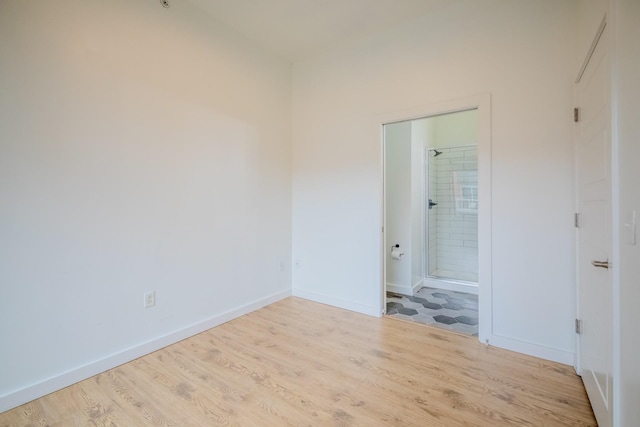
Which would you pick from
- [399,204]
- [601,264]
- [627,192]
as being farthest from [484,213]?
[399,204]

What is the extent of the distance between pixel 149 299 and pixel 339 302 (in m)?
1.91

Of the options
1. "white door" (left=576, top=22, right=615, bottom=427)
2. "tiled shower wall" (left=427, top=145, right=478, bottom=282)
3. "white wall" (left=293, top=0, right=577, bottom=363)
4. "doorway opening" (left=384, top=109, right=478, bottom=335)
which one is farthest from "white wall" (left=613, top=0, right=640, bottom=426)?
"tiled shower wall" (left=427, top=145, right=478, bottom=282)

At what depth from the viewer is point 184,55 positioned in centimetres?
246

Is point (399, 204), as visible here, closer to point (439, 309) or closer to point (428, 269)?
point (428, 269)

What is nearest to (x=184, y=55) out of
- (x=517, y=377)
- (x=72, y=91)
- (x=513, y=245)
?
(x=72, y=91)

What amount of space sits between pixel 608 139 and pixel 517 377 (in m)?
1.57

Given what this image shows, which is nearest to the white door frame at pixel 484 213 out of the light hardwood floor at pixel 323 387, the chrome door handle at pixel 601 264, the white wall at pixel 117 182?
the light hardwood floor at pixel 323 387

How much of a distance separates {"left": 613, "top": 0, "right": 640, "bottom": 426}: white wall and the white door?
141mm

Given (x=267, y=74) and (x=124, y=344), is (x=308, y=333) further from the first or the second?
(x=267, y=74)

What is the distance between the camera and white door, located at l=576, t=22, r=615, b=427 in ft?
4.26

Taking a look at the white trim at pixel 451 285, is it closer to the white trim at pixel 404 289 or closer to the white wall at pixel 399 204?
the white trim at pixel 404 289

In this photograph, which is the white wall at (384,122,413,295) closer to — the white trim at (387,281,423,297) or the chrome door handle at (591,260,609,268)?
the white trim at (387,281,423,297)

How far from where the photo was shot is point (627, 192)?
3.46 ft

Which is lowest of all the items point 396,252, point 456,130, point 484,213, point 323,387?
point 323,387
